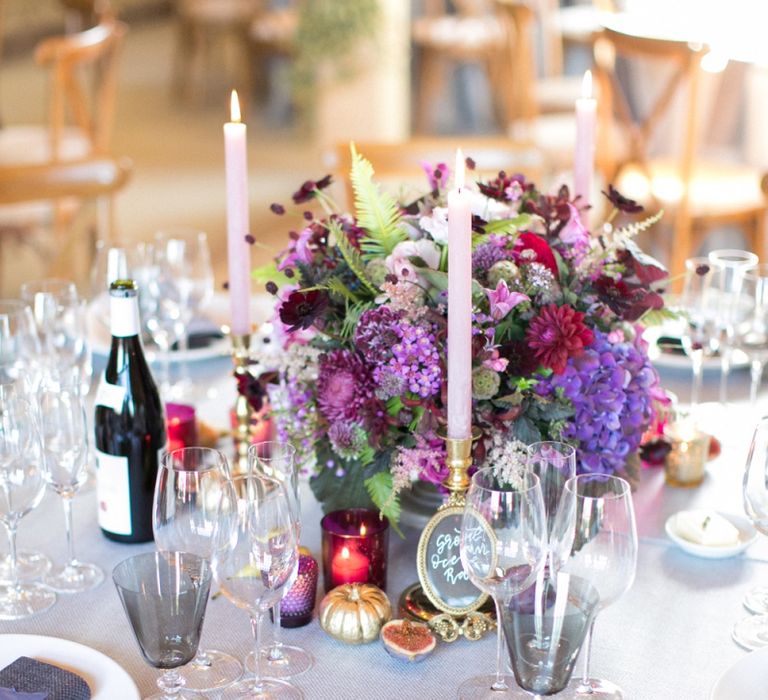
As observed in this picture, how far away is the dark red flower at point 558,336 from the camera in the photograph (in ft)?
3.59

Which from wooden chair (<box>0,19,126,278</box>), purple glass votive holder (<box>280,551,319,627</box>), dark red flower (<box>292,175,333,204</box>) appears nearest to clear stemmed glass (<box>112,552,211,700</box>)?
purple glass votive holder (<box>280,551,319,627</box>)

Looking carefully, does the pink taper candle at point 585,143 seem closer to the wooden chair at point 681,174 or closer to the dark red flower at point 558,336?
the dark red flower at point 558,336

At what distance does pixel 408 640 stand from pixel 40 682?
0.33 meters

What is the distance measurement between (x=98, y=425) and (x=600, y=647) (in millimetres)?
638

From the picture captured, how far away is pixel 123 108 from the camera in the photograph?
295 inches

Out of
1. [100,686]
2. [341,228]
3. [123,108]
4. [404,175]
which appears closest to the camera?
[100,686]

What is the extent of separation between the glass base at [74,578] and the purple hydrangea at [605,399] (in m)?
0.51

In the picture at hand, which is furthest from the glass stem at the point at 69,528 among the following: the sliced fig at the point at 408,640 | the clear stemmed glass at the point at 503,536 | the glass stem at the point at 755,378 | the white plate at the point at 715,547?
the glass stem at the point at 755,378

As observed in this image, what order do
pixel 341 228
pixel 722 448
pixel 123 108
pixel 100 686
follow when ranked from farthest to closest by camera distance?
pixel 123 108 < pixel 722 448 < pixel 341 228 < pixel 100 686

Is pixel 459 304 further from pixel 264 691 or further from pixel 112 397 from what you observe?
pixel 112 397

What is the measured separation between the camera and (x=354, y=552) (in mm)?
1122

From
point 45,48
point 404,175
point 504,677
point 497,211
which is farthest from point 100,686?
point 45,48

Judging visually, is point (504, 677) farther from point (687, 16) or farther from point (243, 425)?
point (687, 16)

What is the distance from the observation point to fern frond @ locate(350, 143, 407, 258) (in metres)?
1.19
